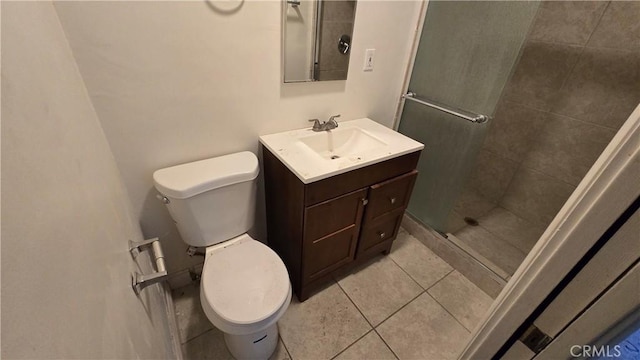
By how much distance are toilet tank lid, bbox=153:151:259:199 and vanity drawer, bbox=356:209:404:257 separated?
0.70 metres

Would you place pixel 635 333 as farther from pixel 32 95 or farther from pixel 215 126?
pixel 215 126

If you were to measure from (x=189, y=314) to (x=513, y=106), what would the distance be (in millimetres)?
2454

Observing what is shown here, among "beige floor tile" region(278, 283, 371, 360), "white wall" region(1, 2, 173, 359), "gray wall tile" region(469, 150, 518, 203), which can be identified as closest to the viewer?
"white wall" region(1, 2, 173, 359)

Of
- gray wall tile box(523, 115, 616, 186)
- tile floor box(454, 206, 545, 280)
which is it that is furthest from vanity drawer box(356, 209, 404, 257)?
gray wall tile box(523, 115, 616, 186)

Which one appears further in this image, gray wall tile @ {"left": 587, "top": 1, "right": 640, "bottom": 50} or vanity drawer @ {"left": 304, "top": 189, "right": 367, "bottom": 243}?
gray wall tile @ {"left": 587, "top": 1, "right": 640, "bottom": 50}

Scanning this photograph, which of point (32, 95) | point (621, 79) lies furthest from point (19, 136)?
point (621, 79)

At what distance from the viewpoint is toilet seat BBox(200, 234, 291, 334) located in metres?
0.93

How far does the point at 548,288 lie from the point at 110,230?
2.96 ft

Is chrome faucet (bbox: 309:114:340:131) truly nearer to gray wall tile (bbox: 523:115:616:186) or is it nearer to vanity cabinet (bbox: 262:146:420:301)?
vanity cabinet (bbox: 262:146:420:301)

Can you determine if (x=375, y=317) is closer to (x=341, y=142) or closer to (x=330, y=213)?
(x=330, y=213)

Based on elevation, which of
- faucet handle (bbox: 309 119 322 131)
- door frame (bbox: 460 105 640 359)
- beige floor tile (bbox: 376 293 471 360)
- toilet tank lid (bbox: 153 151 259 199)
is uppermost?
door frame (bbox: 460 105 640 359)

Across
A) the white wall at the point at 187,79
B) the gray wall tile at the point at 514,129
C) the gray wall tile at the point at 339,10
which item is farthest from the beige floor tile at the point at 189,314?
the gray wall tile at the point at 514,129

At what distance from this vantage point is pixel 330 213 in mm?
1219

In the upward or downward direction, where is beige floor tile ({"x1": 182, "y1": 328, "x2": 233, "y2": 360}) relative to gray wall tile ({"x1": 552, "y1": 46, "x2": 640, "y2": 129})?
downward
